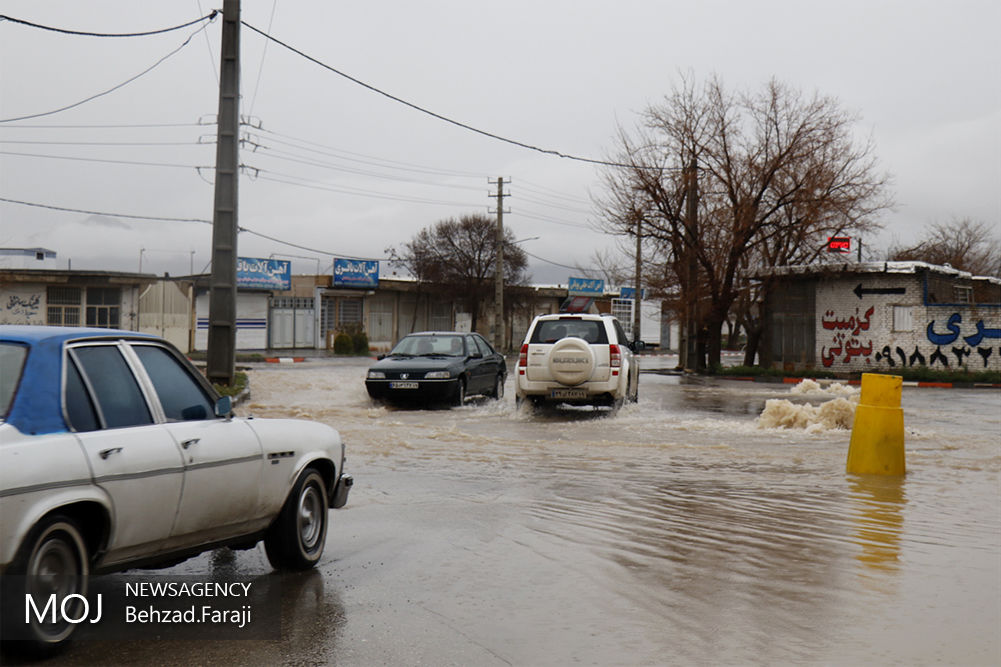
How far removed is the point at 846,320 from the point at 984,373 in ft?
15.8

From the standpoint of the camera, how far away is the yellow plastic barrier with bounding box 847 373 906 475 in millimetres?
10469

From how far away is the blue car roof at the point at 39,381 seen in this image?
13.6 feet

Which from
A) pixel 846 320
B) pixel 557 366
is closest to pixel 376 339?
pixel 846 320

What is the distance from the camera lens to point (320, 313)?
6184cm

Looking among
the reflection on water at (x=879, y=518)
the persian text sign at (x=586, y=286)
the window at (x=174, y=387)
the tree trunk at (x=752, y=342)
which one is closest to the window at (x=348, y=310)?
the persian text sign at (x=586, y=286)

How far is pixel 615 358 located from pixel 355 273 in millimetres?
45721

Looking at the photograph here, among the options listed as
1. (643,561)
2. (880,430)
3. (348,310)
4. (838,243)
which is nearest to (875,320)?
(838,243)

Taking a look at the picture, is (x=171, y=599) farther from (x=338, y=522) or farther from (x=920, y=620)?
(x=920, y=620)

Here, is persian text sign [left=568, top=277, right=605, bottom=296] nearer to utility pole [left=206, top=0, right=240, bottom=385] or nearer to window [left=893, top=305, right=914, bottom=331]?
window [left=893, top=305, right=914, bottom=331]

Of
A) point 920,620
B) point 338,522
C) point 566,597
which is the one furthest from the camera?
point 338,522

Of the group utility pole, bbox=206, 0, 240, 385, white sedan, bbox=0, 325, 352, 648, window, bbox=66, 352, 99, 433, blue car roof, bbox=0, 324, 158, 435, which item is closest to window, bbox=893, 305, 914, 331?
utility pole, bbox=206, 0, 240, 385

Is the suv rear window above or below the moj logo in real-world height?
above

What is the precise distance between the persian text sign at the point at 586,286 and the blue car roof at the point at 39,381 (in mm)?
70036

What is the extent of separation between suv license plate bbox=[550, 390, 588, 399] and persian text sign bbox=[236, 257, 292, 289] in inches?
1673
